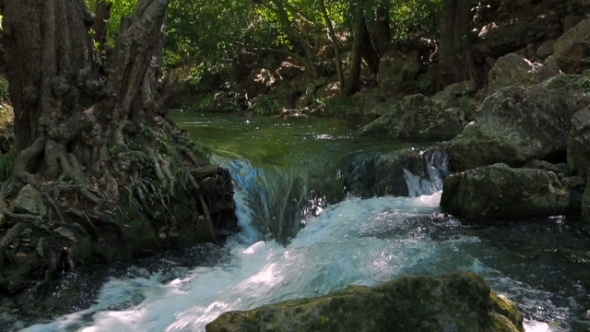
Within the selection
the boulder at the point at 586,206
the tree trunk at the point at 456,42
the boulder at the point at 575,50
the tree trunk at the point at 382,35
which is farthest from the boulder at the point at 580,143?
the tree trunk at the point at 382,35

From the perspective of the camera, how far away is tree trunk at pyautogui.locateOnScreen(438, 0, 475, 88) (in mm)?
18047

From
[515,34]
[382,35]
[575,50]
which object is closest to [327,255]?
[575,50]

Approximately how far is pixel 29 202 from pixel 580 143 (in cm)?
687

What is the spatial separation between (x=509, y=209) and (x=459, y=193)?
0.68 m

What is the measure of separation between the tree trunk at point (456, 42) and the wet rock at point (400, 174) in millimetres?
8797

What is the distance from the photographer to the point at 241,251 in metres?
7.12

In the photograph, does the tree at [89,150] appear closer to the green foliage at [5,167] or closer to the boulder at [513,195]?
the green foliage at [5,167]

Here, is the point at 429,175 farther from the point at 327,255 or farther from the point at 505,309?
the point at 505,309

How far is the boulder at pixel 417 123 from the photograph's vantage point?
42.5 ft

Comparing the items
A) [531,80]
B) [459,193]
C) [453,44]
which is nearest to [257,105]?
[453,44]

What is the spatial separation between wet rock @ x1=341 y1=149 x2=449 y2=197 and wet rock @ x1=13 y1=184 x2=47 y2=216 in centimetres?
515

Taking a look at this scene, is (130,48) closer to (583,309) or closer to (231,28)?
(583,309)

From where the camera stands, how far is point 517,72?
14.2 meters

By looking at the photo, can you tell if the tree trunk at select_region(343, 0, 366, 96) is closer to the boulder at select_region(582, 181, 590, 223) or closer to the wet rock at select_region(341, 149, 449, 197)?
the wet rock at select_region(341, 149, 449, 197)
